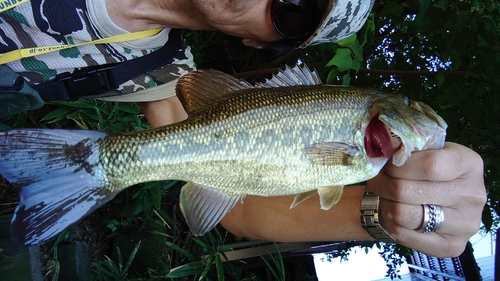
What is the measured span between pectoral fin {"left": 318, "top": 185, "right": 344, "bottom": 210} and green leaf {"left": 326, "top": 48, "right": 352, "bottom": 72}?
0.92m

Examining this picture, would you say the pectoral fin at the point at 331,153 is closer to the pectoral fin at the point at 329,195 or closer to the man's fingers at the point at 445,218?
the pectoral fin at the point at 329,195

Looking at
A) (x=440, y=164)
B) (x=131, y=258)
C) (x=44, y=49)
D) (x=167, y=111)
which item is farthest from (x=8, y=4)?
(x=440, y=164)

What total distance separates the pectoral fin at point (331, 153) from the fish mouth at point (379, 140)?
6cm

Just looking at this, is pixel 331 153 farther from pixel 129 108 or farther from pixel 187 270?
pixel 129 108

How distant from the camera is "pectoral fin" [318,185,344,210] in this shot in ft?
5.05

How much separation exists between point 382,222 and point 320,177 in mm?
296

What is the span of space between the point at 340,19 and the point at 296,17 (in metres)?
0.21

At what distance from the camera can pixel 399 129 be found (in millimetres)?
1479

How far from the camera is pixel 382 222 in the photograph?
1.55 meters

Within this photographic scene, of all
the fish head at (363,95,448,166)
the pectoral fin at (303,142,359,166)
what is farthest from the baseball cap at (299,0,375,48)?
the pectoral fin at (303,142,359,166)

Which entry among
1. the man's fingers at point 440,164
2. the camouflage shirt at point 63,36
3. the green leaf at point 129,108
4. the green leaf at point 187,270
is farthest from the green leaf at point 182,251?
the man's fingers at point 440,164

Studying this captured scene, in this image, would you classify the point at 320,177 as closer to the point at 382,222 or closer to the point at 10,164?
the point at 382,222

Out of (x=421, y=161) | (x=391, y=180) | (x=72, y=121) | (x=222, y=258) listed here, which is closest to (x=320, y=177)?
(x=391, y=180)

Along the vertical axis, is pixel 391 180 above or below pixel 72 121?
below
